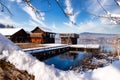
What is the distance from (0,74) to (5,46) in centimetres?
54

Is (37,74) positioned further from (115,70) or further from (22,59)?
(115,70)

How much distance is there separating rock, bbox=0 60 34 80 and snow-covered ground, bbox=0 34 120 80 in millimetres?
60

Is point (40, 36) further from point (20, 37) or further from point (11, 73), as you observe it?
point (11, 73)

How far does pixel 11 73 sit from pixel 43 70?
1.60 feet

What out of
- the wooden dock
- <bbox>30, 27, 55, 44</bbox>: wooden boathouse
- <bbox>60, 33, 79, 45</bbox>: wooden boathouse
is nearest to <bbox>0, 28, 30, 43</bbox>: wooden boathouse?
<bbox>30, 27, 55, 44</bbox>: wooden boathouse

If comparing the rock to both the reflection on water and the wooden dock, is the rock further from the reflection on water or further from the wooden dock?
the wooden dock

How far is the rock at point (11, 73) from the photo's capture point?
105 inches

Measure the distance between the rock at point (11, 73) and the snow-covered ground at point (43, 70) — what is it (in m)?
0.06

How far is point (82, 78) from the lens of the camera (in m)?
2.83

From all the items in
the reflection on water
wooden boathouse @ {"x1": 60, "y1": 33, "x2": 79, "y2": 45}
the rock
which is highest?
the rock

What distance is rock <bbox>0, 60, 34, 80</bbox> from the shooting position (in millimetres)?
2670

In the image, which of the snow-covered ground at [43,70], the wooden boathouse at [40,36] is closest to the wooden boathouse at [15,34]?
the wooden boathouse at [40,36]

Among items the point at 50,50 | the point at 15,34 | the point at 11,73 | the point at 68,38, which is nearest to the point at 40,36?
the point at 15,34

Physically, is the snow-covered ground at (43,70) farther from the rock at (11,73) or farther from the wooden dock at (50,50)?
the wooden dock at (50,50)
